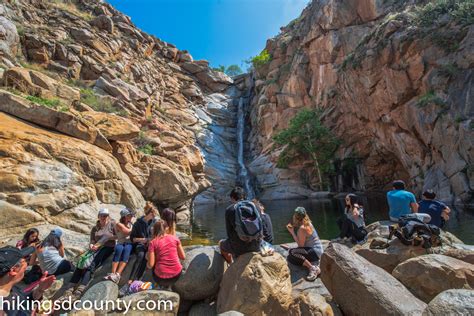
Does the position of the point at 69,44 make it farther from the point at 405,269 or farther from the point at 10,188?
the point at 405,269

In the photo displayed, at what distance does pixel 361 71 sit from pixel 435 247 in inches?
1072

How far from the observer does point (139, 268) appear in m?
5.64

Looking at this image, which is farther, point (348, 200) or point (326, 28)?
point (326, 28)

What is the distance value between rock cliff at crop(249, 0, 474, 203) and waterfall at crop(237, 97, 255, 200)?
162 centimetres

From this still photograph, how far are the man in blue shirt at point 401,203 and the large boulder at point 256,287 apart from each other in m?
4.95

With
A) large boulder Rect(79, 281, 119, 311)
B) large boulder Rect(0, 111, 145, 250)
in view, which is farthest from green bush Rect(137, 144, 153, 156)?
large boulder Rect(79, 281, 119, 311)

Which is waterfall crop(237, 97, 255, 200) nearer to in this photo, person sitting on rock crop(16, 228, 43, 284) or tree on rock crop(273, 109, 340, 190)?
tree on rock crop(273, 109, 340, 190)

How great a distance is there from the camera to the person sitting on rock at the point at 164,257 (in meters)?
4.96

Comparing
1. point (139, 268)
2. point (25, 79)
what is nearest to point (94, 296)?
point (139, 268)

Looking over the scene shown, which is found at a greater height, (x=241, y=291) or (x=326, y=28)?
(x=326, y=28)

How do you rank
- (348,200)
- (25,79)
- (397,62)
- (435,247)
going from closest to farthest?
(435,247)
(348,200)
(25,79)
(397,62)

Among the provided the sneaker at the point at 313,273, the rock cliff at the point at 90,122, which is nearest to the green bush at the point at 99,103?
the rock cliff at the point at 90,122

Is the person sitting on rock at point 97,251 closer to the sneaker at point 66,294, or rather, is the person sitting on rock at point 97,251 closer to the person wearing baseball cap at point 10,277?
the sneaker at point 66,294

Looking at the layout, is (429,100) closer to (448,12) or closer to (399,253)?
(448,12)
